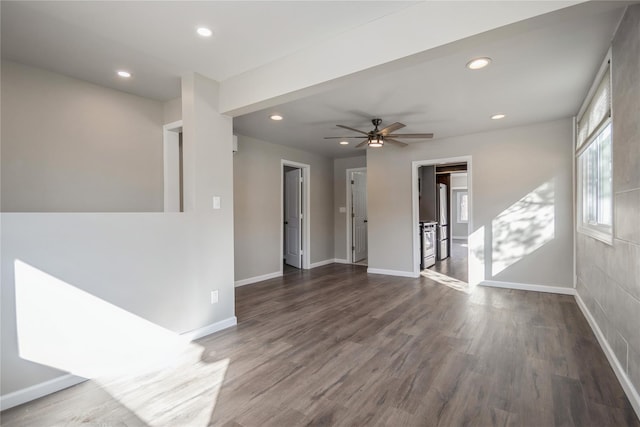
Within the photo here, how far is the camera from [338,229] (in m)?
7.25

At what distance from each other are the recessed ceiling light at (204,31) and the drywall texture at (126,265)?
69cm

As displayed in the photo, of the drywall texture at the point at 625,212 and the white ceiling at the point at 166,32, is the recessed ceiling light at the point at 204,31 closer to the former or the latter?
the white ceiling at the point at 166,32

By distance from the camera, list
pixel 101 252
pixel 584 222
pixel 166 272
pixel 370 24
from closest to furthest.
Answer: pixel 370 24
pixel 101 252
pixel 166 272
pixel 584 222

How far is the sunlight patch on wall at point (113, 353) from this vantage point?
1915 mm

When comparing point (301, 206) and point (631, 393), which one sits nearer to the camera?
point (631, 393)

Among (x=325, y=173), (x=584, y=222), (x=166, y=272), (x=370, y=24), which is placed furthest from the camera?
(x=325, y=173)

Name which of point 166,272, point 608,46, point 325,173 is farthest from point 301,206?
point 608,46

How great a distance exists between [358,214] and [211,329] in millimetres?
4912

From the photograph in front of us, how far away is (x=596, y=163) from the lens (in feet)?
10.3

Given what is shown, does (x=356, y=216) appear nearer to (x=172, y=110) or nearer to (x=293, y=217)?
(x=293, y=217)

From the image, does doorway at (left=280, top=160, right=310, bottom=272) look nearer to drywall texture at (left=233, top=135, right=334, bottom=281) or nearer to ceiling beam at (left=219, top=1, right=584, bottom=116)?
drywall texture at (left=233, top=135, right=334, bottom=281)

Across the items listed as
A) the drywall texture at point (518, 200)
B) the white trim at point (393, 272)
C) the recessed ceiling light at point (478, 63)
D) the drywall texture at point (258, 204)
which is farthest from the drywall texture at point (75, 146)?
Answer: the drywall texture at point (518, 200)

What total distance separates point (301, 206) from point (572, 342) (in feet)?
15.5

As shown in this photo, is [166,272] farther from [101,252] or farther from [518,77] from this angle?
[518,77]
